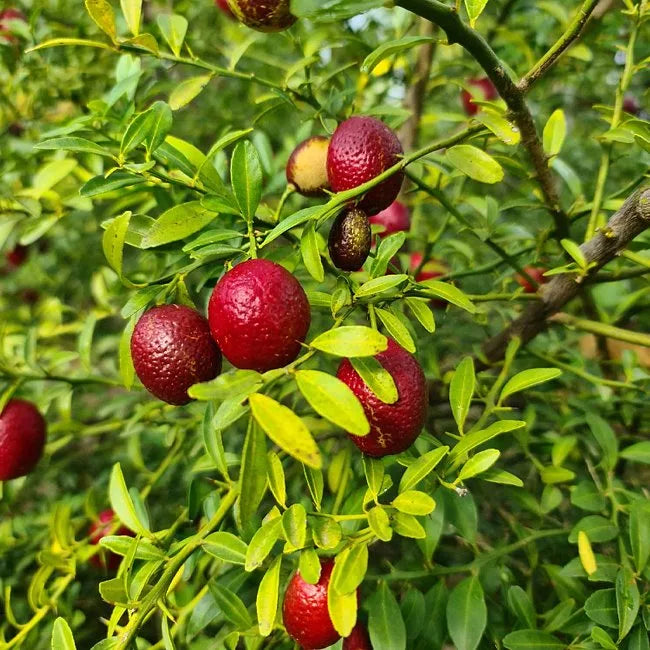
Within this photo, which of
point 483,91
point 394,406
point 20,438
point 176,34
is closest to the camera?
point 394,406

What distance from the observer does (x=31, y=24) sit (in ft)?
3.62

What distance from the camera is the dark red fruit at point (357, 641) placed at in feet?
2.39

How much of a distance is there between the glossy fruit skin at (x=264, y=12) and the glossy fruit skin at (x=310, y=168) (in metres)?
0.22

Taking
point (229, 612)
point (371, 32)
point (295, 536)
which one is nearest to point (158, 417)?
point (229, 612)

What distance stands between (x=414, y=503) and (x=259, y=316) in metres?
0.22

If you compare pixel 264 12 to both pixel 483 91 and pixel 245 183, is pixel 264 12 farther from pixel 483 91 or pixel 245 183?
pixel 483 91

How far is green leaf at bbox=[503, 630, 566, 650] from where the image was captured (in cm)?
72

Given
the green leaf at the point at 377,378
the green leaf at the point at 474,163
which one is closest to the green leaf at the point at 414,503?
the green leaf at the point at 377,378

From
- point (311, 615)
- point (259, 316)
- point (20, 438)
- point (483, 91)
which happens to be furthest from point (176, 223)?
point (483, 91)

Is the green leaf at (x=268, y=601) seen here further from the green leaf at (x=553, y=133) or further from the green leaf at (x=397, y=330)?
the green leaf at (x=553, y=133)

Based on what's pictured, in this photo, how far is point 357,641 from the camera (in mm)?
730

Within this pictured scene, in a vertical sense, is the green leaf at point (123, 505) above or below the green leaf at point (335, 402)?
below

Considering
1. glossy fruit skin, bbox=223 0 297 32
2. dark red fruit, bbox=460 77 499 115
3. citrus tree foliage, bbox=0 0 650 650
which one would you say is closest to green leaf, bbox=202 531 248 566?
citrus tree foliage, bbox=0 0 650 650

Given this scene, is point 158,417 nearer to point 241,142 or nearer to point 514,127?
point 241,142
